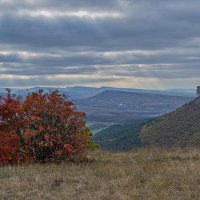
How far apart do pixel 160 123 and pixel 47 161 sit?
102813 millimetres

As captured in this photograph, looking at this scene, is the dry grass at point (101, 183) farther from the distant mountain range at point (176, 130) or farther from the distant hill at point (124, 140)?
the distant hill at point (124, 140)

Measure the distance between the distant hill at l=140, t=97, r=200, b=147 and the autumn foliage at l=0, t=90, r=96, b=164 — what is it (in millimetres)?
64514

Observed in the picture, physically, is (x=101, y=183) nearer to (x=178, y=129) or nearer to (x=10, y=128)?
(x=10, y=128)

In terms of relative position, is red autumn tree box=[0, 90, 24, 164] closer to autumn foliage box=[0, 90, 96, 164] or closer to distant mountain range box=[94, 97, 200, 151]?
autumn foliage box=[0, 90, 96, 164]

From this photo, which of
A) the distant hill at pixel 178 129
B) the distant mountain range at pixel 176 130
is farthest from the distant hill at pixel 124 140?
the distant hill at pixel 178 129

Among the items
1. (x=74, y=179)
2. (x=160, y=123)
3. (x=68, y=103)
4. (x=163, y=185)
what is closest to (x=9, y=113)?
(x=68, y=103)

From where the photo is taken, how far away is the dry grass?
26.9 ft

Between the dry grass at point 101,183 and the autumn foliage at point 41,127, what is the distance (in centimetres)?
179

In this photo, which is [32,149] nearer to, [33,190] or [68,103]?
[68,103]

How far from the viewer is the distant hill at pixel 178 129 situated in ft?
275

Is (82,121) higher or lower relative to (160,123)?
higher

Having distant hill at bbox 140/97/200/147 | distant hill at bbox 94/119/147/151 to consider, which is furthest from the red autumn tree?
distant hill at bbox 94/119/147/151

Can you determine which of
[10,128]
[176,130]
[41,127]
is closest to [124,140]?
[176,130]

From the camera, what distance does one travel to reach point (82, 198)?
788 centimetres
